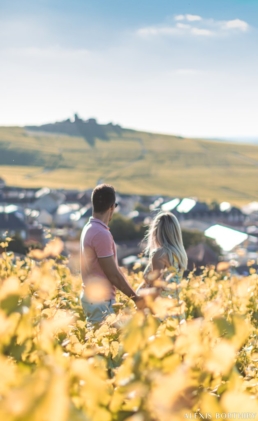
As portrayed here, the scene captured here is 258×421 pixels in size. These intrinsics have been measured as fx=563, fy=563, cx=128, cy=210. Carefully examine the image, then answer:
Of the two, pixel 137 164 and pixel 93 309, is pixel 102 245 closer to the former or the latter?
pixel 93 309

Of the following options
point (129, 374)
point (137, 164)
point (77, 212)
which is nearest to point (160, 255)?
point (129, 374)

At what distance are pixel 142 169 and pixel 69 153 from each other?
101 feet

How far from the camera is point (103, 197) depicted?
17.6ft

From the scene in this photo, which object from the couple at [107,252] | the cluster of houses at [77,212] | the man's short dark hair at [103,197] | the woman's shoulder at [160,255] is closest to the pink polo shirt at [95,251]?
the couple at [107,252]

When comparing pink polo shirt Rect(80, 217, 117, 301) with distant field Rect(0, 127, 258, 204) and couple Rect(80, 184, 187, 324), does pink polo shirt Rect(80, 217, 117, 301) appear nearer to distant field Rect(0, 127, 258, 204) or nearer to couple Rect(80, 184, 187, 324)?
couple Rect(80, 184, 187, 324)

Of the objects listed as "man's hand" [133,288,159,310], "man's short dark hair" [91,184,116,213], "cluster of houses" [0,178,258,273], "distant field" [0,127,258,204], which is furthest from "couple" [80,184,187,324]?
"distant field" [0,127,258,204]

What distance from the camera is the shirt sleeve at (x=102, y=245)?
5203mm

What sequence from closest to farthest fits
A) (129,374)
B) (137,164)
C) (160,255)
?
1. (129,374)
2. (160,255)
3. (137,164)

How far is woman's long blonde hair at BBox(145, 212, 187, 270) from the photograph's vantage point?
18.5ft

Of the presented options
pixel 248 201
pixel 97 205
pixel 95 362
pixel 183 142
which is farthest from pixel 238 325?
pixel 183 142

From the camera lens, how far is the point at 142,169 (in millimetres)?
157875

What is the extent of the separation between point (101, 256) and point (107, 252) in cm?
7

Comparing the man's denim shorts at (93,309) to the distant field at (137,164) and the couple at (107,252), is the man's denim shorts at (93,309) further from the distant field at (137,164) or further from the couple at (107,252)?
the distant field at (137,164)

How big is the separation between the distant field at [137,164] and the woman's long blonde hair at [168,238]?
Answer: 127 metres
